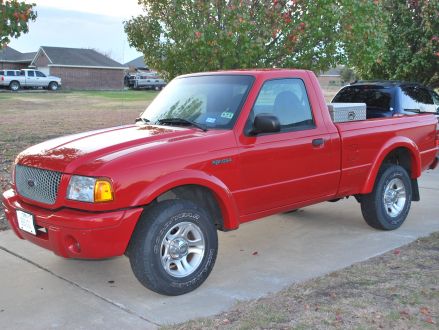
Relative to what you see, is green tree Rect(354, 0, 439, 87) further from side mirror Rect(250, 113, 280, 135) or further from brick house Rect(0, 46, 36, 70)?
brick house Rect(0, 46, 36, 70)

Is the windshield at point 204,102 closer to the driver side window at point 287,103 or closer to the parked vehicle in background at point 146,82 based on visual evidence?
the driver side window at point 287,103

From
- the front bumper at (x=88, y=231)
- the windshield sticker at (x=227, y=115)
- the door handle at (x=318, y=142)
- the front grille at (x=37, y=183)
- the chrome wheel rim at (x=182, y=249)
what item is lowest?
the chrome wheel rim at (x=182, y=249)

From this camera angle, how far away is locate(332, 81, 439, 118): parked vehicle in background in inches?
391

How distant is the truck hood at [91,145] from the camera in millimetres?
4312

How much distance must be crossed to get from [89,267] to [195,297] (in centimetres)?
126

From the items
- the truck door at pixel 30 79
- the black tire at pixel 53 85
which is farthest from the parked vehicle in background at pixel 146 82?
the truck door at pixel 30 79

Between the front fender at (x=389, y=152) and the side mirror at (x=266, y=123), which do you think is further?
the front fender at (x=389, y=152)

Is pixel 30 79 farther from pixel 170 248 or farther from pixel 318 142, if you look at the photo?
pixel 170 248

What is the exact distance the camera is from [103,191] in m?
4.07

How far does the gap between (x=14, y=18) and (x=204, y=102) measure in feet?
16.4

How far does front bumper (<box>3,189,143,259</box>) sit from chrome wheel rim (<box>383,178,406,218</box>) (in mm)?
3367

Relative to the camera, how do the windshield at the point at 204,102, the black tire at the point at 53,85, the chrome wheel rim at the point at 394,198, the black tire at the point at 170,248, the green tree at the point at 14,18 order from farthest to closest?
the black tire at the point at 53,85 < the green tree at the point at 14,18 < the chrome wheel rim at the point at 394,198 < the windshield at the point at 204,102 < the black tire at the point at 170,248

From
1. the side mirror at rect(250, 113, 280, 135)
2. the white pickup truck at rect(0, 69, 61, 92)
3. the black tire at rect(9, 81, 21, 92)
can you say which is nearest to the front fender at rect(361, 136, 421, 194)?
the side mirror at rect(250, 113, 280, 135)

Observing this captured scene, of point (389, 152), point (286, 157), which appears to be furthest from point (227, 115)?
point (389, 152)
